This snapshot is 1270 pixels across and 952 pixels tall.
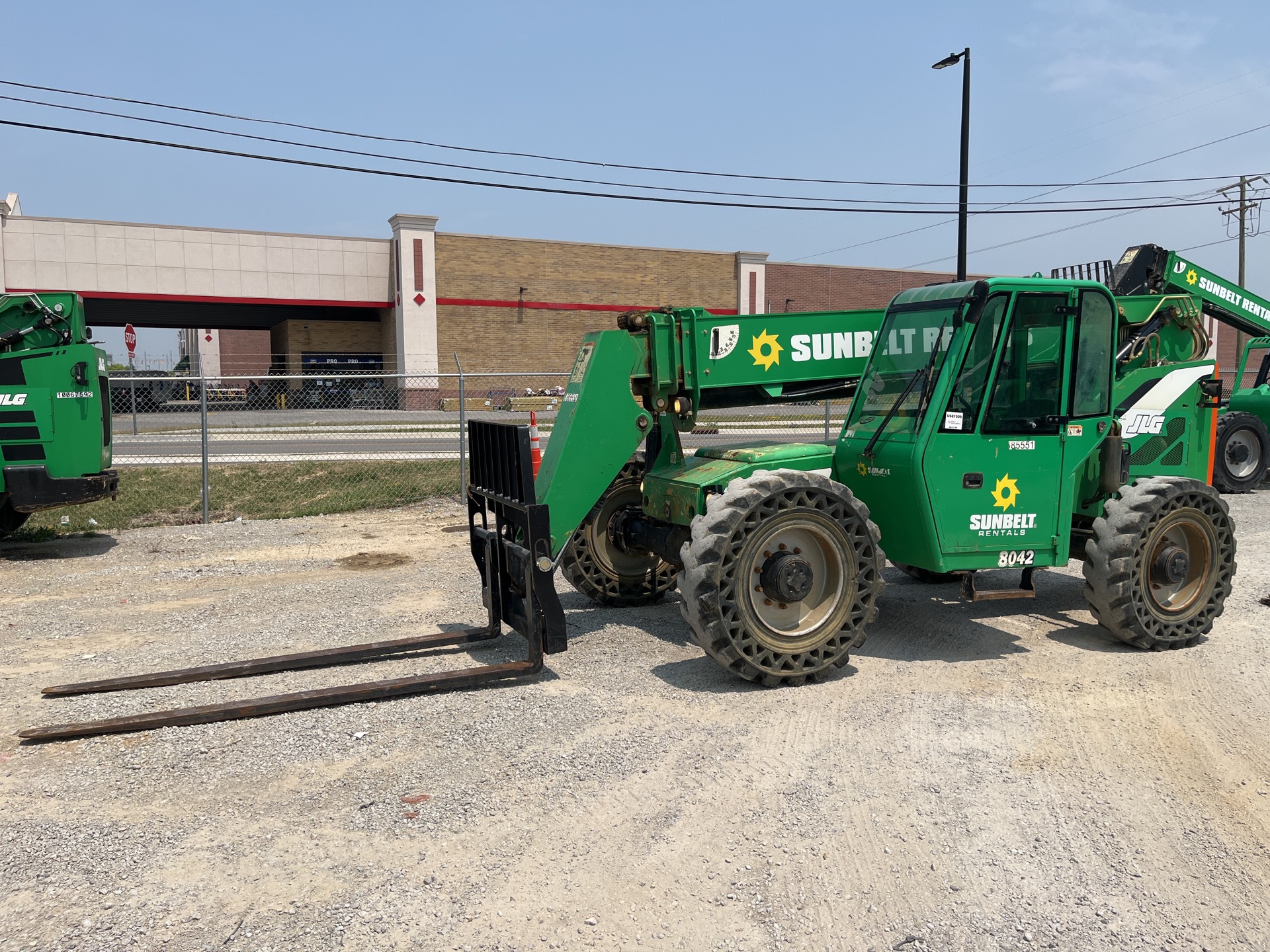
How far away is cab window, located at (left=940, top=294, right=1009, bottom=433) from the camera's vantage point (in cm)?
646

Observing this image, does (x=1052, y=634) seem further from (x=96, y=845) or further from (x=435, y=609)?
(x=96, y=845)

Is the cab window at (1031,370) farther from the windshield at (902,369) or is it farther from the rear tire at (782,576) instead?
the rear tire at (782,576)

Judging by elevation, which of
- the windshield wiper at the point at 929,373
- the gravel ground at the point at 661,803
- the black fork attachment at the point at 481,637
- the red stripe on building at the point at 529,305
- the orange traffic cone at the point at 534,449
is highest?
the red stripe on building at the point at 529,305

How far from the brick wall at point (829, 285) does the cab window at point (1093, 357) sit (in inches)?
1617

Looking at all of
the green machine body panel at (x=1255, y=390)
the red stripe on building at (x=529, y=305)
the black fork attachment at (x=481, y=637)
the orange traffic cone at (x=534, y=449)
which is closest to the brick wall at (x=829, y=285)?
the red stripe on building at (x=529, y=305)

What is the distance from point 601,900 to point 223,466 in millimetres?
14589

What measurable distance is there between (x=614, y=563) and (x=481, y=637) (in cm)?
159

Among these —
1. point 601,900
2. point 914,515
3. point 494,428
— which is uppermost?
point 494,428

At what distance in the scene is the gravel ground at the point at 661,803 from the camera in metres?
3.51

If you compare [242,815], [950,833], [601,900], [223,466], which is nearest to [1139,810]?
[950,833]

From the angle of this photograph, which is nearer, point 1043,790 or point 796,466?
point 1043,790

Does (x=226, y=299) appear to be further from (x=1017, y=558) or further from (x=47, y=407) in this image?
(x=1017, y=558)

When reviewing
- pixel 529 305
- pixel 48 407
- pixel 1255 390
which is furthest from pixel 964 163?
pixel 529 305

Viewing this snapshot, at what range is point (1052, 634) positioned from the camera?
24.1 feet
